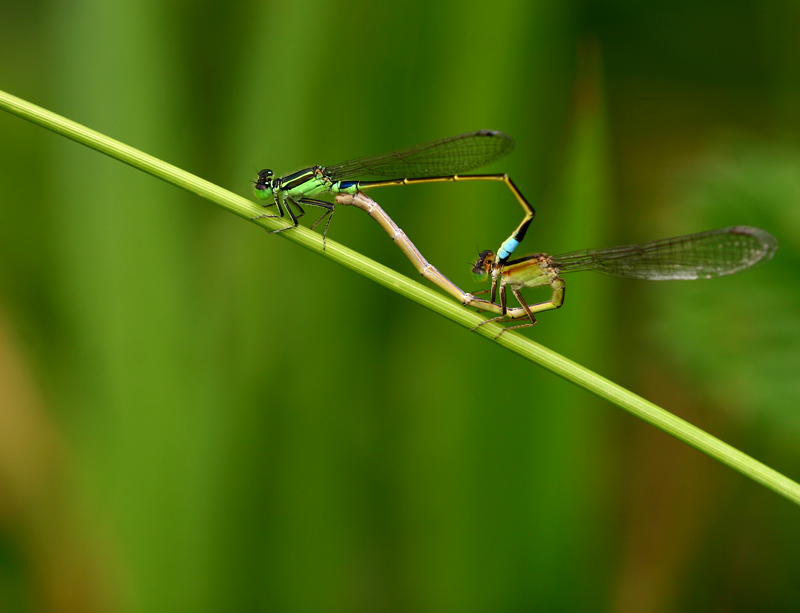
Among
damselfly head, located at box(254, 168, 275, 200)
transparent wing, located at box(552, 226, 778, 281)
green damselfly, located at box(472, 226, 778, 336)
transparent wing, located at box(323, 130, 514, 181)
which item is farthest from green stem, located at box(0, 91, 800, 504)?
transparent wing, located at box(323, 130, 514, 181)

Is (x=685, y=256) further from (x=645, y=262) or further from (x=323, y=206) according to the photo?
(x=323, y=206)

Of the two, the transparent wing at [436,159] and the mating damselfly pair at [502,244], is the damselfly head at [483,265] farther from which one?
the transparent wing at [436,159]

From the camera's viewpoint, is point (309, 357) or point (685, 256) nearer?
point (685, 256)

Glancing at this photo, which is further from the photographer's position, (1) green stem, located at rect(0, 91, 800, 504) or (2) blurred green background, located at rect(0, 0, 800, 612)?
(2) blurred green background, located at rect(0, 0, 800, 612)

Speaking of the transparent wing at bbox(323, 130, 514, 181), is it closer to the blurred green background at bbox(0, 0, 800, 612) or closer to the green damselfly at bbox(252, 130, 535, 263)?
the green damselfly at bbox(252, 130, 535, 263)

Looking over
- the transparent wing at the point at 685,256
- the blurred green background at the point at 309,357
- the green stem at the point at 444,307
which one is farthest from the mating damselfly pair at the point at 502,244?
the green stem at the point at 444,307

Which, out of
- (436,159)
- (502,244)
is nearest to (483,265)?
(502,244)
